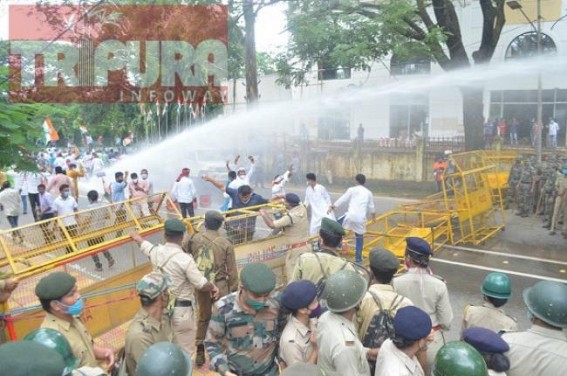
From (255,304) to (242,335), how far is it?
230 millimetres

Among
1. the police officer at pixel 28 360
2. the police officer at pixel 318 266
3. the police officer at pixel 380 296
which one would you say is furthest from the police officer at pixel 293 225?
the police officer at pixel 28 360

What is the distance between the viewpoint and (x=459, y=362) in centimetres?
230

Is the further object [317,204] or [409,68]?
[409,68]

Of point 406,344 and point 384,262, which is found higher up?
point 384,262

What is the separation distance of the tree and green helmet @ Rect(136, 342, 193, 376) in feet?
40.0

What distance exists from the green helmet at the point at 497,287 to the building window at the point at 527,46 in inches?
940

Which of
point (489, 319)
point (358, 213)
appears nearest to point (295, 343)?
point (489, 319)

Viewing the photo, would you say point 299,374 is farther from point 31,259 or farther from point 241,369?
point 31,259

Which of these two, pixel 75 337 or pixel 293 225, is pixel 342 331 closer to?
pixel 75 337

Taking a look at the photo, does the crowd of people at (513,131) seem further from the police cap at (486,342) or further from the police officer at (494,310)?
the police cap at (486,342)

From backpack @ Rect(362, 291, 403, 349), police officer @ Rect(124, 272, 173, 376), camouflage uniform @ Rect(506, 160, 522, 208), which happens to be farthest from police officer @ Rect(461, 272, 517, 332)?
camouflage uniform @ Rect(506, 160, 522, 208)

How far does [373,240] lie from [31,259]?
5676mm

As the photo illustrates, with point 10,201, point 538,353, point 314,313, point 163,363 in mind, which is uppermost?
point 163,363

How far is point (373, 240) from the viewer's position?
8953 millimetres
